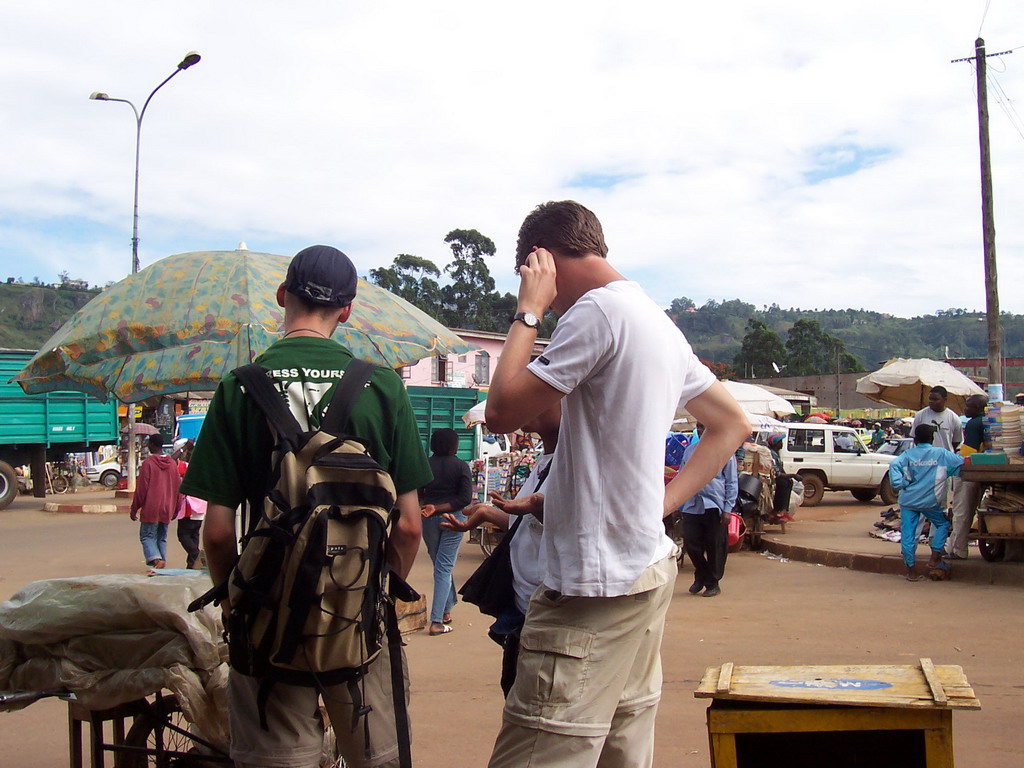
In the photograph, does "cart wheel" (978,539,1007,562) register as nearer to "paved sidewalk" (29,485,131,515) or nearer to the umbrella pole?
"paved sidewalk" (29,485,131,515)

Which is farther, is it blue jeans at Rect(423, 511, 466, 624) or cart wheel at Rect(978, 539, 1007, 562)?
cart wheel at Rect(978, 539, 1007, 562)

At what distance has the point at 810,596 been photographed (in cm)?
925

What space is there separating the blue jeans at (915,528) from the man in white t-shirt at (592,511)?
27.4 ft

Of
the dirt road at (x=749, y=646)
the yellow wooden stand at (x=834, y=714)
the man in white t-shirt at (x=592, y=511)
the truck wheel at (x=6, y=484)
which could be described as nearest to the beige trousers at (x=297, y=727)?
the man in white t-shirt at (x=592, y=511)

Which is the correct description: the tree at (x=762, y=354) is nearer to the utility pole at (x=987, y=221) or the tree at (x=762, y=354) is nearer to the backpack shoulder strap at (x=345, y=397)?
the utility pole at (x=987, y=221)

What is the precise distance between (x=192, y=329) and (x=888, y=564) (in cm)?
869

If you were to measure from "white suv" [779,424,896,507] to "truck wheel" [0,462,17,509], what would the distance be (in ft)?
54.7

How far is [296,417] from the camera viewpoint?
8.07 feet

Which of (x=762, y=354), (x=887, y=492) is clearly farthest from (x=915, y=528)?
(x=762, y=354)

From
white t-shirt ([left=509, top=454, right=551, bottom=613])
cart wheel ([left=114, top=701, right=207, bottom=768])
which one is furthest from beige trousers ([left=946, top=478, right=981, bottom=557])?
cart wheel ([left=114, top=701, right=207, bottom=768])

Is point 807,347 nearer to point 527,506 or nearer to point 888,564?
point 888,564

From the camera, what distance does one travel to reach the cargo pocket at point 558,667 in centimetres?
222

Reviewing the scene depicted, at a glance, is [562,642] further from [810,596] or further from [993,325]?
[993,325]

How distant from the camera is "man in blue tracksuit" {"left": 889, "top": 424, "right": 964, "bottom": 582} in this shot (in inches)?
384
